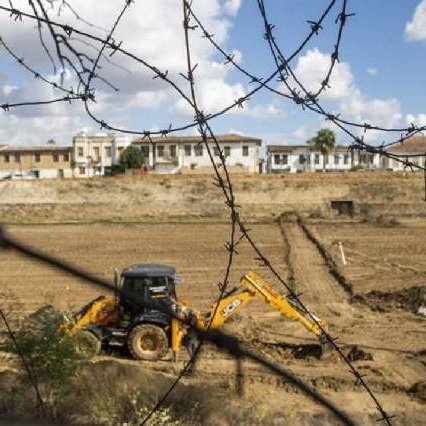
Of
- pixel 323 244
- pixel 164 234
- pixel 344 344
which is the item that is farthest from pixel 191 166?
pixel 344 344

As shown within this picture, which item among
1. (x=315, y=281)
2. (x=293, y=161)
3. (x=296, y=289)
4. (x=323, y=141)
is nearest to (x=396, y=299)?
(x=296, y=289)

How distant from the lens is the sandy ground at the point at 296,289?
10906 mm

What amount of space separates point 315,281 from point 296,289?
53.3 inches

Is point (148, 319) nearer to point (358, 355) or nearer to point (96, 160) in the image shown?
point (358, 355)

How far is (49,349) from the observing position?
24.8 feet

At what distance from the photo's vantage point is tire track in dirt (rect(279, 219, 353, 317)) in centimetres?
1792

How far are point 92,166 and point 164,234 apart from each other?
28.2 meters

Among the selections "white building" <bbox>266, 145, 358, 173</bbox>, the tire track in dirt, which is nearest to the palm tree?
"white building" <bbox>266, 145, 358, 173</bbox>

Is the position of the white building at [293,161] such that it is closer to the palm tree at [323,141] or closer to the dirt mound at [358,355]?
the palm tree at [323,141]

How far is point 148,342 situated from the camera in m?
12.3

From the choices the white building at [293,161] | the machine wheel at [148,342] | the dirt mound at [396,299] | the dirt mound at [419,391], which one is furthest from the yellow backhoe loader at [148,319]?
the white building at [293,161]

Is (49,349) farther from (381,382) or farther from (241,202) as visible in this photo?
(241,202)

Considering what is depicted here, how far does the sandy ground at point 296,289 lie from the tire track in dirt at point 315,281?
3cm

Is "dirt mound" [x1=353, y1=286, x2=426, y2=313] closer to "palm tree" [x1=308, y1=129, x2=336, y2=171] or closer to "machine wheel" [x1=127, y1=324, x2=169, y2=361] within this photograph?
"machine wheel" [x1=127, y1=324, x2=169, y2=361]
